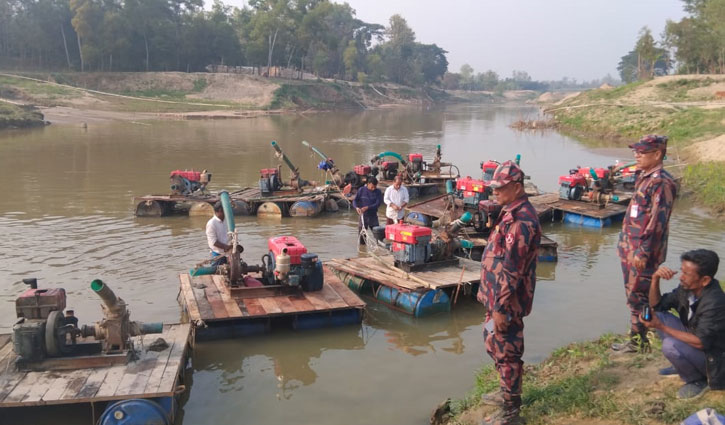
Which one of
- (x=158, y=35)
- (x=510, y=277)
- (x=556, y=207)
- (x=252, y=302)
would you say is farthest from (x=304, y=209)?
(x=158, y=35)

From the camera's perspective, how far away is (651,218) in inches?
233

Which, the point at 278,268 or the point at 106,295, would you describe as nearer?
the point at 106,295

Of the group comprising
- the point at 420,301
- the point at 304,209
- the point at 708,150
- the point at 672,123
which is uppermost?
the point at 672,123

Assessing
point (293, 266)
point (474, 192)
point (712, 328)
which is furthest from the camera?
point (474, 192)

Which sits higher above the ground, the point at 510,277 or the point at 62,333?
the point at 510,277

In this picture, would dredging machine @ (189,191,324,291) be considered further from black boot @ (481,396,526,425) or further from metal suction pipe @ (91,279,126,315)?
black boot @ (481,396,526,425)

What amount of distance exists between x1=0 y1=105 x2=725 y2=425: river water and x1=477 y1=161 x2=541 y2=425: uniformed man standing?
1.73 meters

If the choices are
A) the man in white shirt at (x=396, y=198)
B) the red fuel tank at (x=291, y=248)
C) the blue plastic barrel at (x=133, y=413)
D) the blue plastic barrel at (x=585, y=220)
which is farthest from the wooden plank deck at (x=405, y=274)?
the blue plastic barrel at (x=585, y=220)

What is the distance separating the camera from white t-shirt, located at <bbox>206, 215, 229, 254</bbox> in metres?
9.70

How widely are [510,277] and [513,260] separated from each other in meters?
0.14

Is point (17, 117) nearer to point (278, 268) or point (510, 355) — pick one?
point (278, 268)

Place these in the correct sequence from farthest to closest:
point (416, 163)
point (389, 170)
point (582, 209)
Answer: point (416, 163)
point (389, 170)
point (582, 209)

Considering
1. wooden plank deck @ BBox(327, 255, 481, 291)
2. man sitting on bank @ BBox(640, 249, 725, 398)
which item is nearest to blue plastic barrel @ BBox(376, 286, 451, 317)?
wooden plank deck @ BBox(327, 255, 481, 291)

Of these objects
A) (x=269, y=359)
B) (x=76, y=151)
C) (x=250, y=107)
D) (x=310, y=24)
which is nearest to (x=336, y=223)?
(x=269, y=359)
